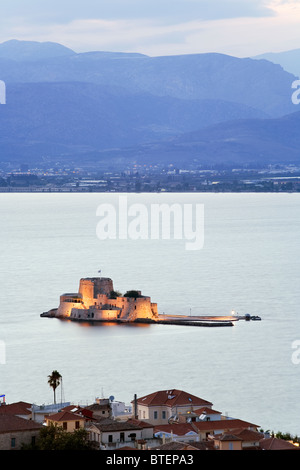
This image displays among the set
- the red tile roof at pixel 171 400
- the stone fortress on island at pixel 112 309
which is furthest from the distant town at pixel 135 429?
the stone fortress on island at pixel 112 309

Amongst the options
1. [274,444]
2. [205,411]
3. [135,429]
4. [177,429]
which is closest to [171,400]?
[205,411]

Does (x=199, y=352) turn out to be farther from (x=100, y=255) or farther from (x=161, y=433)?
(x=100, y=255)

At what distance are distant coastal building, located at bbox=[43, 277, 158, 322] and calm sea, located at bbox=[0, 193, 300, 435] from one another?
0.94 metres

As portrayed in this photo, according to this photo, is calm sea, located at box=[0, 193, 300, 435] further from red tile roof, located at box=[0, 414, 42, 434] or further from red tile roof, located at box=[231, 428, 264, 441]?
red tile roof, located at box=[0, 414, 42, 434]

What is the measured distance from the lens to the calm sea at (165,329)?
38156mm

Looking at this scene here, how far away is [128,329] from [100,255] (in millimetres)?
43303

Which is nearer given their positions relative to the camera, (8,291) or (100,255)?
(8,291)

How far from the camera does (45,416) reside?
25.5m

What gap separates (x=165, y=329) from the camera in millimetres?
55094

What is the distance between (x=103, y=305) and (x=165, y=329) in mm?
4749

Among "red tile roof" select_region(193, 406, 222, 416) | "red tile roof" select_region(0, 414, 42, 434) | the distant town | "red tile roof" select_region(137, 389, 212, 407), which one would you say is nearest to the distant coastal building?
"red tile roof" select_region(137, 389, 212, 407)

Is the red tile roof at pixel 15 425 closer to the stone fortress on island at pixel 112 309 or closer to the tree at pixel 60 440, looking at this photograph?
the tree at pixel 60 440

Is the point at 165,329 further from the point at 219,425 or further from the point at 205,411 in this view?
the point at 219,425
